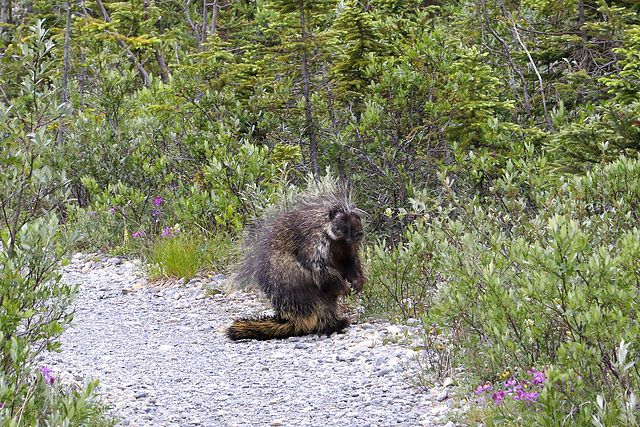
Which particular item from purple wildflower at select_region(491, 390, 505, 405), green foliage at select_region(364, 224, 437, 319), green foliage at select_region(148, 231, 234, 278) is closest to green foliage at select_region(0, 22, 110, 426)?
purple wildflower at select_region(491, 390, 505, 405)

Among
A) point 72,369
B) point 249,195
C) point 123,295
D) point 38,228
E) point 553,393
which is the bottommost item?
point 123,295

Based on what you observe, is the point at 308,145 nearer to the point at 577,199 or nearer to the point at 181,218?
the point at 181,218

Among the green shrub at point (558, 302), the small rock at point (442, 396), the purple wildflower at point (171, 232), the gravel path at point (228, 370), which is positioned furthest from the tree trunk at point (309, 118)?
the small rock at point (442, 396)

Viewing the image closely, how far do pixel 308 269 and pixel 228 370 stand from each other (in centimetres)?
120

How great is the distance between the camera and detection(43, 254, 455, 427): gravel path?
445cm

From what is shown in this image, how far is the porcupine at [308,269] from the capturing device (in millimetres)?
6125

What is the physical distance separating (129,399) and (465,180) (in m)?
6.03

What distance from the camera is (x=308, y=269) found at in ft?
20.2

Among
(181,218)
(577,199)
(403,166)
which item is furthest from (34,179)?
(403,166)

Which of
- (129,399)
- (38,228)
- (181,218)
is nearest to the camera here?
(38,228)

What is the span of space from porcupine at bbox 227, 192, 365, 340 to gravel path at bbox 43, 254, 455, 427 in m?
0.16

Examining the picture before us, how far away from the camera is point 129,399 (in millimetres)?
4832

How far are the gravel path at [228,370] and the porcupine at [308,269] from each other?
16cm

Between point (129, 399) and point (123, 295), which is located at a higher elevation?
point (129, 399)
